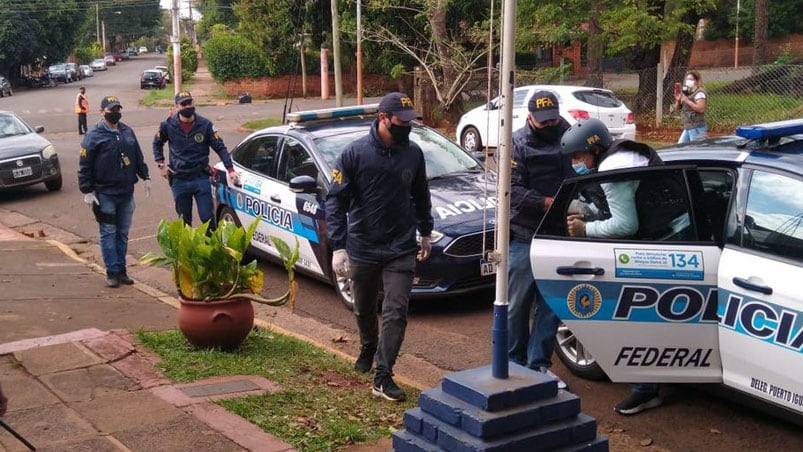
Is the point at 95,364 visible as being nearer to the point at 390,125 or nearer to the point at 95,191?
the point at 390,125

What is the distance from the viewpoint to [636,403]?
5.66 metres

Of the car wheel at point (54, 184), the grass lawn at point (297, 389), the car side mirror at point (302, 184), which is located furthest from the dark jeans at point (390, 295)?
the car wheel at point (54, 184)

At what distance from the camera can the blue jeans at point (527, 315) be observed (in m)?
5.86

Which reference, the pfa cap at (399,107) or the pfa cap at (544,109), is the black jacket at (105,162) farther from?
the pfa cap at (544,109)

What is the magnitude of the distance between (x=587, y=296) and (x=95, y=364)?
3258 millimetres

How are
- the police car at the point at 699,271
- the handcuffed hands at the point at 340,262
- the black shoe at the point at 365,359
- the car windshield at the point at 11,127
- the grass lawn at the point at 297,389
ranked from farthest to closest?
the car windshield at the point at 11,127 → the black shoe at the point at 365,359 → the handcuffed hands at the point at 340,262 → the grass lawn at the point at 297,389 → the police car at the point at 699,271

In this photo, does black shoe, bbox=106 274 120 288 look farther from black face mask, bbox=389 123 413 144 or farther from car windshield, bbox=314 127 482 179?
black face mask, bbox=389 123 413 144

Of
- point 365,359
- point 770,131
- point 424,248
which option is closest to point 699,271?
point 770,131

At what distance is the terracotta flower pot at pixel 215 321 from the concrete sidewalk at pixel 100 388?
1.15ft

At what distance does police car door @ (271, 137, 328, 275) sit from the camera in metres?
8.55

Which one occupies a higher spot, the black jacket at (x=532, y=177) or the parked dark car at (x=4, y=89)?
the black jacket at (x=532, y=177)

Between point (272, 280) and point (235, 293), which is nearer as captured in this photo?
point (235, 293)

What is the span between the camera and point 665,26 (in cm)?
2348

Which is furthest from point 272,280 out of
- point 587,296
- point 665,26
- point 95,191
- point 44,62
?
point 44,62
